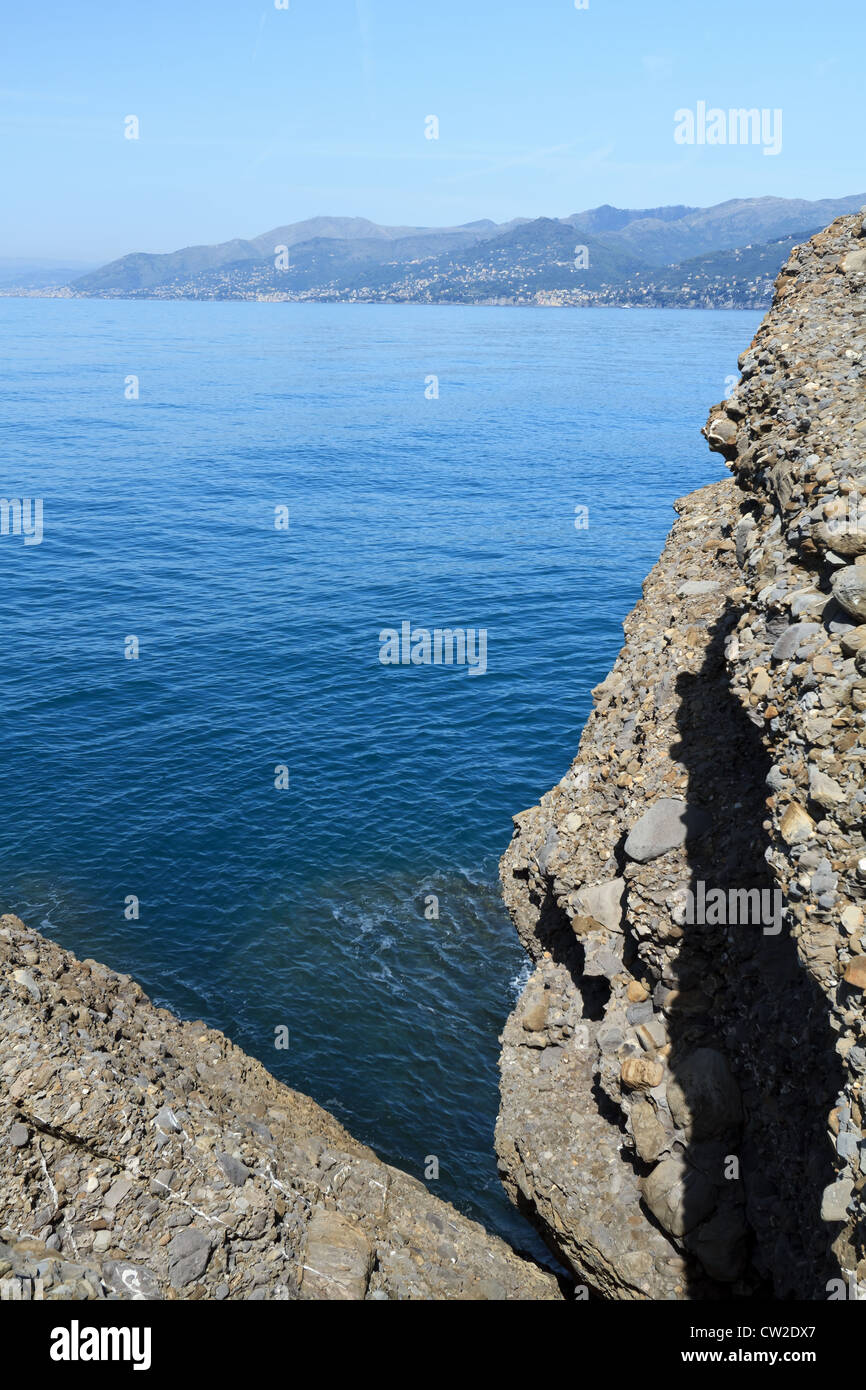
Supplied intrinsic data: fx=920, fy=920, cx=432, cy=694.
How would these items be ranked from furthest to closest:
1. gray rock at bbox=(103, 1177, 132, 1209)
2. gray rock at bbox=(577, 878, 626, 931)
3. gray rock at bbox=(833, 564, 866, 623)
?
gray rock at bbox=(577, 878, 626, 931) < gray rock at bbox=(103, 1177, 132, 1209) < gray rock at bbox=(833, 564, 866, 623)

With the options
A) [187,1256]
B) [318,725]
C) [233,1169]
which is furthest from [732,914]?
[318,725]

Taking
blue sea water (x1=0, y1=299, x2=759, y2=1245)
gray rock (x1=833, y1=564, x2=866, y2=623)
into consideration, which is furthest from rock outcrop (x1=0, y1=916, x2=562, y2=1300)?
gray rock (x1=833, y1=564, x2=866, y2=623)

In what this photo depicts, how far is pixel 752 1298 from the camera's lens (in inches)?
645

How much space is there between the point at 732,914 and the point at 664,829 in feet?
9.46

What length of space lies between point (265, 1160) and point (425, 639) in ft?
141

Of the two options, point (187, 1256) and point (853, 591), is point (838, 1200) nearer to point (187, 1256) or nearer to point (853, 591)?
point (853, 591)

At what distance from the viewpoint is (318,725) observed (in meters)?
50.2

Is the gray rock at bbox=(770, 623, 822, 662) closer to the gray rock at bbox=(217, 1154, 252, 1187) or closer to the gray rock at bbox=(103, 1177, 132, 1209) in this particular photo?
the gray rock at bbox=(217, 1154, 252, 1187)

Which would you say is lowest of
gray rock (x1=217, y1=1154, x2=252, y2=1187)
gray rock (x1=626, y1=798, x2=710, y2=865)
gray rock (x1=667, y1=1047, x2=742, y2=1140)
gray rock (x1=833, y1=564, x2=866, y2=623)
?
gray rock (x1=217, y1=1154, x2=252, y2=1187)

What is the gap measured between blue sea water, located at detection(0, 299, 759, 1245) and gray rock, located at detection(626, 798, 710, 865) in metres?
11.8

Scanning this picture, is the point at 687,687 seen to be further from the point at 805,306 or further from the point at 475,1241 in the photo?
the point at 475,1241

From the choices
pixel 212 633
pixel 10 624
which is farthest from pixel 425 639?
pixel 10 624

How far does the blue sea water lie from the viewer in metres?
32.5

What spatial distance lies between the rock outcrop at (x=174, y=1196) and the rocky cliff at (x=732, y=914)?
115 inches
